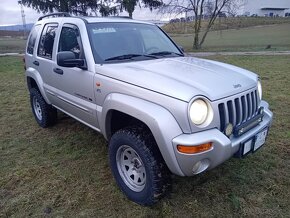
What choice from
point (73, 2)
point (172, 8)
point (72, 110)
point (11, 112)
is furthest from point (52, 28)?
point (172, 8)

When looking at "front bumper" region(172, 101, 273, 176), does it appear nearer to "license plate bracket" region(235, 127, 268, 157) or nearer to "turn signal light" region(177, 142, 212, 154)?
"turn signal light" region(177, 142, 212, 154)

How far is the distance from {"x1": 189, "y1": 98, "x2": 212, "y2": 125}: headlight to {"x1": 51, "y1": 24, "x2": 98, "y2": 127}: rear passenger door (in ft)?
4.34

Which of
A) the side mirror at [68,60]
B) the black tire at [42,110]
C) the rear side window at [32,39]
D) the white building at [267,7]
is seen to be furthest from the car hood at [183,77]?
the white building at [267,7]

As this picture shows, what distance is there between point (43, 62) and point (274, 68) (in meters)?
9.00

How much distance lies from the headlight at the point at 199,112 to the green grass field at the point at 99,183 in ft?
3.24

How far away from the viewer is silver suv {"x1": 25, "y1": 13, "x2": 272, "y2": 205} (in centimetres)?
247

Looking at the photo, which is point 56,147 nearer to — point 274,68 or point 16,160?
point 16,160

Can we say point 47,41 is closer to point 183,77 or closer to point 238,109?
point 183,77

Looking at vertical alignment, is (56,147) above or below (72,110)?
below

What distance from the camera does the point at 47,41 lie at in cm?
442

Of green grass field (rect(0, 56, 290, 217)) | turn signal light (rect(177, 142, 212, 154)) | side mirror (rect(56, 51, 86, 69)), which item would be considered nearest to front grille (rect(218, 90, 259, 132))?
turn signal light (rect(177, 142, 212, 154))

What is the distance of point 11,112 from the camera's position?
6270mm

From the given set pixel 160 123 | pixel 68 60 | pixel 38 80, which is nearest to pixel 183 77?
pixel 160 123

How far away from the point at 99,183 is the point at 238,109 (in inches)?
70.2
